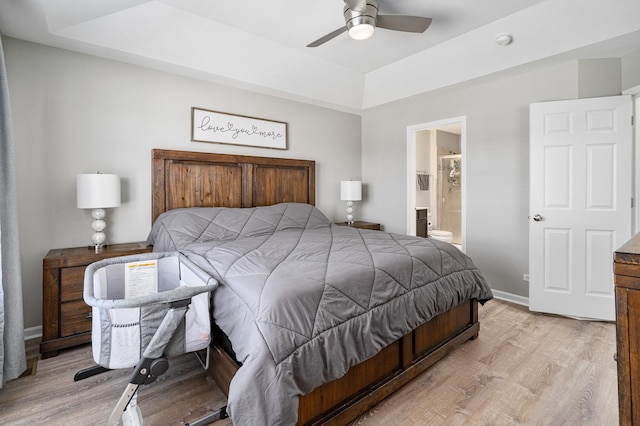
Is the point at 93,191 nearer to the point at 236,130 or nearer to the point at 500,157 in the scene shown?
the point at 236,130

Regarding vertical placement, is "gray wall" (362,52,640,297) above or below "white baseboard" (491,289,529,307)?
above

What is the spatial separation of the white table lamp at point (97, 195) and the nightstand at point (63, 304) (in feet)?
0.86

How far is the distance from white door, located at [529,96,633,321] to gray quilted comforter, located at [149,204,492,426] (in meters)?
1.15

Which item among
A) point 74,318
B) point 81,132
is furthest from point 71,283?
point 81,132

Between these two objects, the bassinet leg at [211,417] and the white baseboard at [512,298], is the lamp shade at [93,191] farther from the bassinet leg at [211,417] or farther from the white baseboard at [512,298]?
the white baseboard at [512,298]

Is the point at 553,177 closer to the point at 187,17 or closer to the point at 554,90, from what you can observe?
the point at 554,90

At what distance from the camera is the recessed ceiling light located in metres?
2.85

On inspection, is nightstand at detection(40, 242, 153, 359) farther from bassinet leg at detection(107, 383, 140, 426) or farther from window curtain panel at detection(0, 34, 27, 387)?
bassinet leg at detection(107, 383, 140, 426)

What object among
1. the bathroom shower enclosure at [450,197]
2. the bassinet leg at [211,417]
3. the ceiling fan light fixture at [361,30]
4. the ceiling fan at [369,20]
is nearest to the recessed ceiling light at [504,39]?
the ceiling fan at [369,20]

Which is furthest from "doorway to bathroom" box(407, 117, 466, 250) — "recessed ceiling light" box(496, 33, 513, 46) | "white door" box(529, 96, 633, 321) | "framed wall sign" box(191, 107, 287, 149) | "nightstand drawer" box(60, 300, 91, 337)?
"nightstand drawer" box(60, 300, 91, 337)

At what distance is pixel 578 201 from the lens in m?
2.91

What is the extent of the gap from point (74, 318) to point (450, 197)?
21.2 ft

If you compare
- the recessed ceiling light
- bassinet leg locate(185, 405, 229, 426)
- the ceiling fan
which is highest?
the recessed ceiling light

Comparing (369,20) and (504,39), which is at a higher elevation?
(504,39)
